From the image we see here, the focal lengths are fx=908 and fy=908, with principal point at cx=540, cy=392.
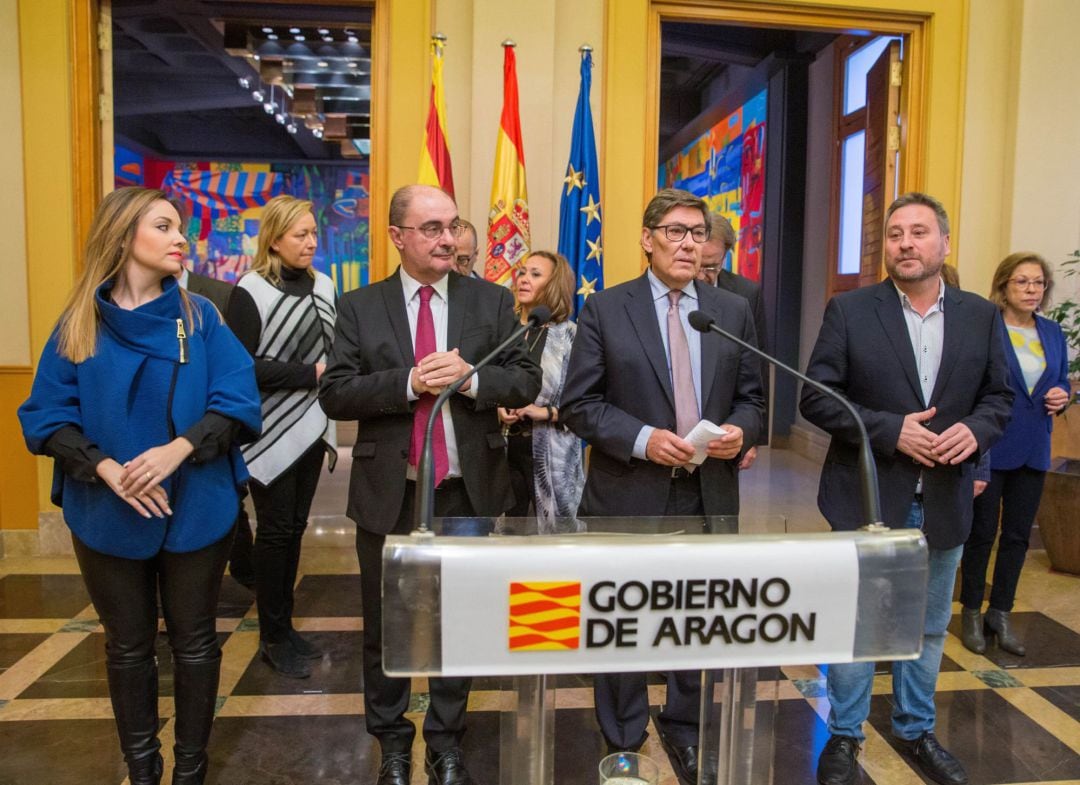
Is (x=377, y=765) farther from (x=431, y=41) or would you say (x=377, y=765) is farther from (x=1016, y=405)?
(x=431, y=41)

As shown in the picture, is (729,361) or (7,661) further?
(7,661)

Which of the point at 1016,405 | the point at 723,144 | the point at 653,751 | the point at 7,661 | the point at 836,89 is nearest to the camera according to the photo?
the point at 653,751

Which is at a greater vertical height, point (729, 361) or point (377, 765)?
point (729, 361)

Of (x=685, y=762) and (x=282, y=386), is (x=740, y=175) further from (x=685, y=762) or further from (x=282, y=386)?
(x=685, y=762)

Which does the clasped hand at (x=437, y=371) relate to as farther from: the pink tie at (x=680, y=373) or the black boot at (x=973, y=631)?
the black boot at (x=973, y=631)

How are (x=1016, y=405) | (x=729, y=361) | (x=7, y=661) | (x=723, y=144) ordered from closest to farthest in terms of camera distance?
(x=729, y=361), (x=7, y=661), (x=1016, y=405), (x=723, y=144)

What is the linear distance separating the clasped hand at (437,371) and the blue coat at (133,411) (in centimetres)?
41

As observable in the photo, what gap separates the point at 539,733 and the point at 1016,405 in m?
2.68

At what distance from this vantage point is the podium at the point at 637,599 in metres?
1.30

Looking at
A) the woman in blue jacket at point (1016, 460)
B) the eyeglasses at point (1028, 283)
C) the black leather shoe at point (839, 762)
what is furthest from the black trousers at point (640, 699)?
the eyeglasses at point (1028, 283)

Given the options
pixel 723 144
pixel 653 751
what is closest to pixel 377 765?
pixel 653 751

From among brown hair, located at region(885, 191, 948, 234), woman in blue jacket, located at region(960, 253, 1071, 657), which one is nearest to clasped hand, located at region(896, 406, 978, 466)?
brown hair, located at region(885, 191, 948, 234)

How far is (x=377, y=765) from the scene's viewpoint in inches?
96.2

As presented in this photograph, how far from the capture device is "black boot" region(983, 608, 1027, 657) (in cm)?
329
